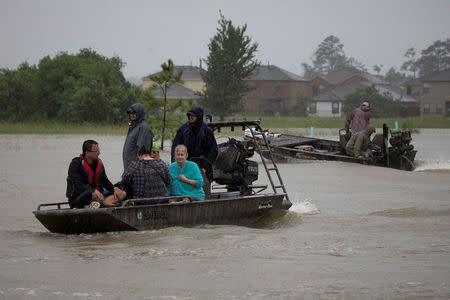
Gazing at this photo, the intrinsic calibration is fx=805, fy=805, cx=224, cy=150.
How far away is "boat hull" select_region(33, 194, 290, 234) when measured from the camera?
398 inches

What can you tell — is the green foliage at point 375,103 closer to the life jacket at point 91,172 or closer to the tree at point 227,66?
the tree at point 227,66

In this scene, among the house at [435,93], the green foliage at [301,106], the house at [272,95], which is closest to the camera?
the house at [435,93]

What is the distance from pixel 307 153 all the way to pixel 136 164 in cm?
1366

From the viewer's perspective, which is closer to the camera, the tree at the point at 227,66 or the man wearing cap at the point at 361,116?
the man wearing cap at the point at 361,116

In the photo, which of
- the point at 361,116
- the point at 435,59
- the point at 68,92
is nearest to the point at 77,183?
the point at 361,116

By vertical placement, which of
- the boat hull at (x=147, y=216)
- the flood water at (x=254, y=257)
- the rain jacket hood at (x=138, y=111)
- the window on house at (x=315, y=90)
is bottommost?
the flood water at (x=254, y=257)

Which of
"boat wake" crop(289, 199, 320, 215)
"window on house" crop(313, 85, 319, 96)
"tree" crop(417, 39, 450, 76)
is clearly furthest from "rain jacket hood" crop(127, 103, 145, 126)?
"tree" crop(417, 39, 450, 76)

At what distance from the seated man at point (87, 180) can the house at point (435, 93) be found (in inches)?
3208

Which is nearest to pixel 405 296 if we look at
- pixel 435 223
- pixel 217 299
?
pixel 217 299

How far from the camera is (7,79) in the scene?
5638cm

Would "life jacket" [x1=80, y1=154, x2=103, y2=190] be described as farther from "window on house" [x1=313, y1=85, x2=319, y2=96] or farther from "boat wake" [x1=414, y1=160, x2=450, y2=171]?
"window on house" [x1=313, y1=85, x2=319, y2=96]

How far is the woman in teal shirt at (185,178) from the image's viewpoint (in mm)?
11125

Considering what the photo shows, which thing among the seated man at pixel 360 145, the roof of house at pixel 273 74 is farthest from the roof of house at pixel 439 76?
the seated man at pixel 360 145

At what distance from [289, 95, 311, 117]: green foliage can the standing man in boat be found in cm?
8281
